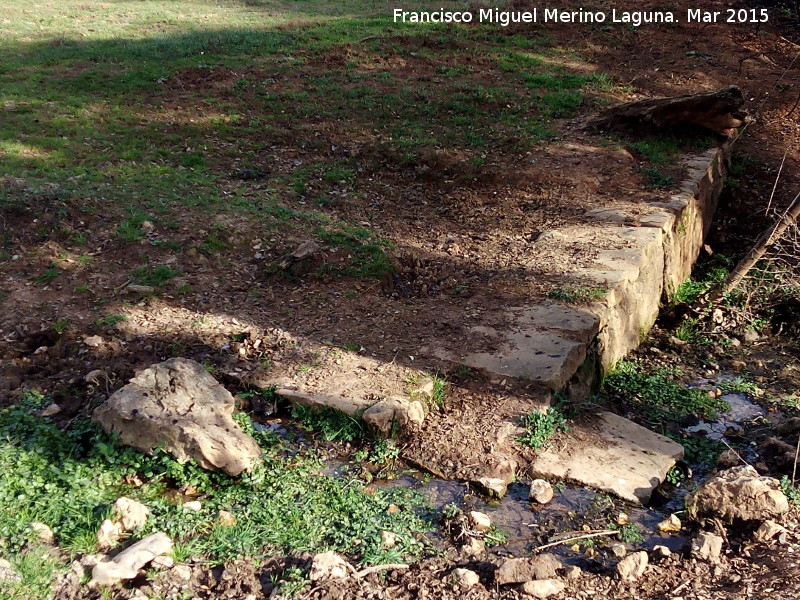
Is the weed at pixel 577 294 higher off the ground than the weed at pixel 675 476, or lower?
higher

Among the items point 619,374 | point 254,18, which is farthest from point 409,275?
point 254,18

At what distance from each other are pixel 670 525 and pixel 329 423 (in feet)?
6.20

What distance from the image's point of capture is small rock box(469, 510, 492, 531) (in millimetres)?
3463

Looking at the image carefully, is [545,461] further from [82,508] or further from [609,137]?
[609,137]

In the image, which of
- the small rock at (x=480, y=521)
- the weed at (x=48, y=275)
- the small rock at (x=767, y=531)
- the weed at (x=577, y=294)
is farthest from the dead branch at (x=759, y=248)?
the weed at (x=48, y=275)

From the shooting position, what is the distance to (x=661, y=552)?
329 cm

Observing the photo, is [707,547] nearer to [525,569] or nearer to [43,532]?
[525,569]

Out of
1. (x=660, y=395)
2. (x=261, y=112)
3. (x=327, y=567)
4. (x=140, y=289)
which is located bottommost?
(x=660, y=395)

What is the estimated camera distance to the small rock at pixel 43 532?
319 centimetres

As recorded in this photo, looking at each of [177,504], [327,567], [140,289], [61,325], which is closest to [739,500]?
[327,567]

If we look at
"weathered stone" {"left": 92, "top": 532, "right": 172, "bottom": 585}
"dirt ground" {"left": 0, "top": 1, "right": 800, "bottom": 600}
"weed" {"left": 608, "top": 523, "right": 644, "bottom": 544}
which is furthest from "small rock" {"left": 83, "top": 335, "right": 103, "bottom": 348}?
"weed" {"left": 608, "top": 523, "right": 644, "bottom": 544}

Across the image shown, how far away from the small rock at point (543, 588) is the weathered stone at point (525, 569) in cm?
4

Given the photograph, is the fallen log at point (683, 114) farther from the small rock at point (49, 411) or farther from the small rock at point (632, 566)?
the small rock at point (49, 411)

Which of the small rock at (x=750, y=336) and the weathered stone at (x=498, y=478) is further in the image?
the small rock at (x=750, y=336)
